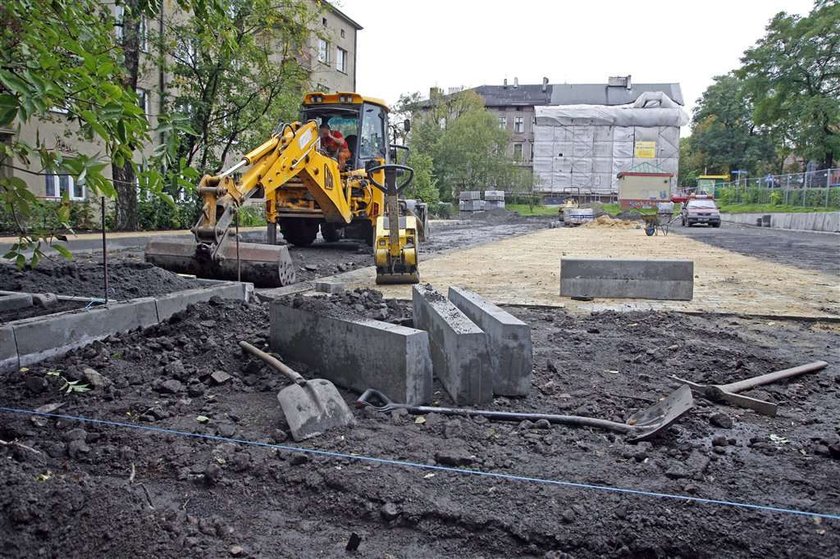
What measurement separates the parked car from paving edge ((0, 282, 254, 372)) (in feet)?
121

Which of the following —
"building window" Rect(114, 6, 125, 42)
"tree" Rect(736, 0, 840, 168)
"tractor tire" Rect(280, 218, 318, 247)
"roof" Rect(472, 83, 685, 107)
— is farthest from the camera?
"roof" Rect(472, 83, 685, 107)

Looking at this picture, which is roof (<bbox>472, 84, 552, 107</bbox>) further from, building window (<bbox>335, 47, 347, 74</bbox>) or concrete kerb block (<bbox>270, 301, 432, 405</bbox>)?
concrete kerb block (<bbox>270, 301, 432, 405</bbox>)

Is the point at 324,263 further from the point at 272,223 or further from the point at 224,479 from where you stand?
the point at 224,479

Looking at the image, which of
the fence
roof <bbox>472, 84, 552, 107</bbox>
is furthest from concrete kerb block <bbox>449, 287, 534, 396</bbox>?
roof <bbox>472, 84, 552, 107</bbox>

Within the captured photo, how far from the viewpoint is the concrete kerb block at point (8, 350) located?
13.7ft

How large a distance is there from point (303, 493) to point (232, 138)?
18502mm

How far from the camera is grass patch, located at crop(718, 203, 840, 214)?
35.2m

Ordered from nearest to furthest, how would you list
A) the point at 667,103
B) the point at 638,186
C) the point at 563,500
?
1. the point at 563,500
2. the point at 638,186
3. the point at 667,103

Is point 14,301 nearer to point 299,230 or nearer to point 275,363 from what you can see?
point 275,363

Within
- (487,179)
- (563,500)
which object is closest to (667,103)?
(487,179)

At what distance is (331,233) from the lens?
16.5 metres

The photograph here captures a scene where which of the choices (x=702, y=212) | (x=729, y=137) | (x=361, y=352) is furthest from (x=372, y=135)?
(x=729, y=137)

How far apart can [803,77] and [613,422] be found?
5093 cm

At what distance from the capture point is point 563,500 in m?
2.81
